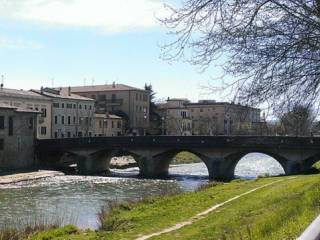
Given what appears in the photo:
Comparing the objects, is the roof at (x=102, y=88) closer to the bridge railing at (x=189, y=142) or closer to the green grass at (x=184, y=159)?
the green grass at (x=184, y=159)

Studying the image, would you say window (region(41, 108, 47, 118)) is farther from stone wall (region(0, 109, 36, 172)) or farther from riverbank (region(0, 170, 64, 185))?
riverbank (region(0, 170, 64, 185))

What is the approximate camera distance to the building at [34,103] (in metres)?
79.3

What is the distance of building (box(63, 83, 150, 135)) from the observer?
113 m

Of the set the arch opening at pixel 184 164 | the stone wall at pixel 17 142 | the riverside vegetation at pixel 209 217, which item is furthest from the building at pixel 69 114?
the riverside vegetation at pixel 209 217

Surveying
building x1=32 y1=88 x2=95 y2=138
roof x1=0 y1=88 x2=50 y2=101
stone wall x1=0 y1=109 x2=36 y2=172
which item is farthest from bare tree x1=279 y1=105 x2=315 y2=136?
building x1=32 y1=88 x2=95 y2=138

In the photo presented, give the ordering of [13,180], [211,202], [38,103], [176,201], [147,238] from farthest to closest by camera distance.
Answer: [38,103] < [13,180] < [176,201] < [211,202] < [147,238]

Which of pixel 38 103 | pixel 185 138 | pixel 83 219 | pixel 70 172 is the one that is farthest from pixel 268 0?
pixel 38 103

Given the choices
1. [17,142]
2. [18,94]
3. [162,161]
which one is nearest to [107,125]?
[18,94]

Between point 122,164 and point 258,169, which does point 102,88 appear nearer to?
point 122,164

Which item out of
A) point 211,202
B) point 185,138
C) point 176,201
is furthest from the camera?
point 185,138

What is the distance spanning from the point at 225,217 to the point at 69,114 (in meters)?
83.0

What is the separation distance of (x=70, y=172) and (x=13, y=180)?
48.4ft

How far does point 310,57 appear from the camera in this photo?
11281 millimetres

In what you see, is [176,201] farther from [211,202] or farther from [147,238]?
[147,238]
